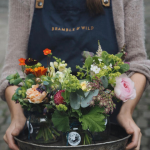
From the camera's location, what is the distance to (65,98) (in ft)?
2.98

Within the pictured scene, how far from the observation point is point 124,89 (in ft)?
3.05

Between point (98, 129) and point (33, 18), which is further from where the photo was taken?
point (33, 18)

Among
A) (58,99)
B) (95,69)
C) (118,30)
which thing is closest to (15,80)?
(58,99)

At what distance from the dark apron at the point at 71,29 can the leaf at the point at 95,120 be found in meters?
0.55

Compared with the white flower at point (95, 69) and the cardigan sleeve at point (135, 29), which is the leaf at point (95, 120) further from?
the cardigan sleeve at point (135, 29)

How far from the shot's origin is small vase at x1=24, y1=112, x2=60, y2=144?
1.06 metres

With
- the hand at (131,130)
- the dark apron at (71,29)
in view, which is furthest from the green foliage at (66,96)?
the dark apron at (71,29)

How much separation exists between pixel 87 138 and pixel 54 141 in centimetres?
16

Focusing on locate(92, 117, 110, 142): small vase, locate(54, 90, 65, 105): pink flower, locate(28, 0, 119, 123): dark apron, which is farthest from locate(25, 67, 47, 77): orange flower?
locate(28, 0, 119, 123): dark apron

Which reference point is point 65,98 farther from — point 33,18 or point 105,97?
point 33,18

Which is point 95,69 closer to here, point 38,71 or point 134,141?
point 38,71

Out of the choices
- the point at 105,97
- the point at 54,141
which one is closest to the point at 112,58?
the point at 105,97

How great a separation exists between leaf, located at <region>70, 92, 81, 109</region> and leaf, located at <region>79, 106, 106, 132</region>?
62mm

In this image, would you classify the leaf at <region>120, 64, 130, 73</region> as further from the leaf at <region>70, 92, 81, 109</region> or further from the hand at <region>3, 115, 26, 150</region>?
the hand at <region>3, 115, 26, 150</region>
